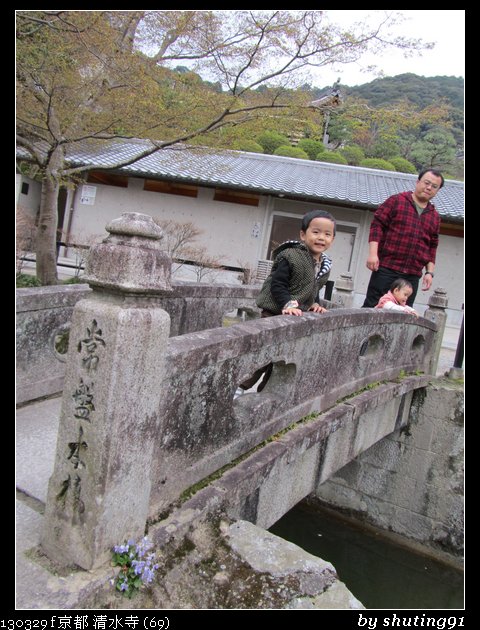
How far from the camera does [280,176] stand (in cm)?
1591

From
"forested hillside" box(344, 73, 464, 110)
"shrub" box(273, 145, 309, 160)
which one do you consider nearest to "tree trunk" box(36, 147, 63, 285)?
"shrub" box(273, 145, 309, 160)

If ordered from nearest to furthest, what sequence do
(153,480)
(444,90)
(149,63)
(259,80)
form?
(153,480) < (259,80) < (149,63) < (444,90)

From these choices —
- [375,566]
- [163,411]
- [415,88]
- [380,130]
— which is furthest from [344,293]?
[415,88]

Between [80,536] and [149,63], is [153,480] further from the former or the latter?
[149,63]

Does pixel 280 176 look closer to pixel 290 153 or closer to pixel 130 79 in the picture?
pixel 290 153

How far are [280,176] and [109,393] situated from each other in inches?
590

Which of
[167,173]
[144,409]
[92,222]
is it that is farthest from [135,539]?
[92,222]

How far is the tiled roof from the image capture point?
45.5 feet

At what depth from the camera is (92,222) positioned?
51.4 ft

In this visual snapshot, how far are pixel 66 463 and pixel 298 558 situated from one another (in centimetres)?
111

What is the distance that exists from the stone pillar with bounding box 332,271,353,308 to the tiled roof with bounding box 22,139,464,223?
5.34 metres

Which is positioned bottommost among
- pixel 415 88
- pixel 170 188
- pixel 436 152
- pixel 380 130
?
pixel 170 188

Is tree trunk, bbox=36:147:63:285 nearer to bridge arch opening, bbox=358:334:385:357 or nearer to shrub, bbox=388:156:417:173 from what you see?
bridge arch opening, bbox=358:334:385:357

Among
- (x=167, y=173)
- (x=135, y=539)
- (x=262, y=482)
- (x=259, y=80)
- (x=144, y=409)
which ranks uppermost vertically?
(x=259, y=80)
